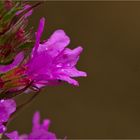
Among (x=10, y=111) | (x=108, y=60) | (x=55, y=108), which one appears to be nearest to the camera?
(x=10, y=111)

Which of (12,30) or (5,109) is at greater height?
(12,30)

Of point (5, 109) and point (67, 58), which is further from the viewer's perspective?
point (67, 58)

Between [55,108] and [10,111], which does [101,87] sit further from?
[10,111]

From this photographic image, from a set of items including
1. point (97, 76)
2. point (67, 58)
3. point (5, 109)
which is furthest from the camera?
point (97, 76)

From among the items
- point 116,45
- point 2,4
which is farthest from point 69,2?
point 2,4

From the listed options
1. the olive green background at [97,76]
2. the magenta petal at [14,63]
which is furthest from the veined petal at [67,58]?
the olive green background at [97,76]

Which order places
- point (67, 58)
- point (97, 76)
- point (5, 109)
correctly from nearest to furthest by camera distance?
1. point (5, 109)
2. point (67, 58)
3. point (97, 76)

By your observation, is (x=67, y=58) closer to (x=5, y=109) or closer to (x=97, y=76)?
(x=5, y=109)

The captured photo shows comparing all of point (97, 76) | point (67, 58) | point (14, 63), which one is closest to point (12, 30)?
point (14, 63)

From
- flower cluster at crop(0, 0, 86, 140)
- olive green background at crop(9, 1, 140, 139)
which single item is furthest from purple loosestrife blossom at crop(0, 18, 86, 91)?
olive green background at crop(9, 1, 140, 139)
